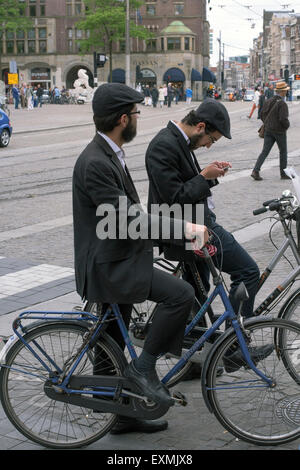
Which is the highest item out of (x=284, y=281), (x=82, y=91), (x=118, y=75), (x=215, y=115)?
(x=118, y=75)

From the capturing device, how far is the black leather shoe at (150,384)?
3424mm

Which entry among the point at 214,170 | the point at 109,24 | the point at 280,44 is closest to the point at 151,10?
the point at 109,24

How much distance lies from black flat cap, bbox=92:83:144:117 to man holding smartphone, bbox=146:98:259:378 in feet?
2.27

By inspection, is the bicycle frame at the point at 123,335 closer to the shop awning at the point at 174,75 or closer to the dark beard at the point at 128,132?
the dark beard at the point at 128,132

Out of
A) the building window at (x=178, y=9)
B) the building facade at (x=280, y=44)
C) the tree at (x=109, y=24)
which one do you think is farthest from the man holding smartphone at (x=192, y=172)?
the building facade at (x=280, y=44)

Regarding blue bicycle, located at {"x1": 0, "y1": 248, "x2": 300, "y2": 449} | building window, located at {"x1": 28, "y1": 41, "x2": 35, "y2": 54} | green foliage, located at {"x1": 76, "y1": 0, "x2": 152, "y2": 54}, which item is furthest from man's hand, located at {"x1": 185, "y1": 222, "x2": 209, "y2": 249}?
building window, located at {"x1": 28, "y1": 41, "x2": 35, "y2": 54}

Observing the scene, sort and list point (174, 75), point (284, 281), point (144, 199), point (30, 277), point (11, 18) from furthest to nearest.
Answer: point (174, 75), point (11, 18), point (144, 199), point (30, 277), point (284, 281)

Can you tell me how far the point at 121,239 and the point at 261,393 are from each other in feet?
3.73

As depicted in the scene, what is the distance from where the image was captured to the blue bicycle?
3.43 meters

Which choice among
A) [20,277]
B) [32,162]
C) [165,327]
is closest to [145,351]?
[165,327]

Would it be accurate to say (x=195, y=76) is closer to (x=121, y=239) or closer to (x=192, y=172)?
(x=192, y=172)

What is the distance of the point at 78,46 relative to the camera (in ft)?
256
